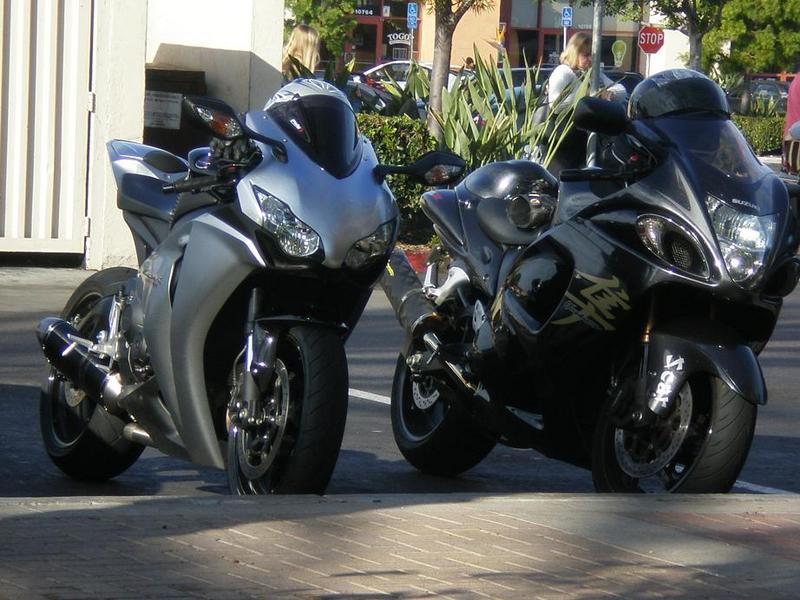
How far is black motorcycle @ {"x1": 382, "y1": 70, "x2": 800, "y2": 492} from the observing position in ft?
16.4

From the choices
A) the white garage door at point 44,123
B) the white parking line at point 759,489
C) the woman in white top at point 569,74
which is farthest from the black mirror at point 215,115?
the woman in white top at point 569,74

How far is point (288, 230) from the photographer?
488cm

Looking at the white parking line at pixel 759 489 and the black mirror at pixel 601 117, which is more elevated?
the black mirror at pixel 601 117

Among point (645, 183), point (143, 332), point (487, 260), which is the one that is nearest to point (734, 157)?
point (645, 183)

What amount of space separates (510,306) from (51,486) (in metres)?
1.87

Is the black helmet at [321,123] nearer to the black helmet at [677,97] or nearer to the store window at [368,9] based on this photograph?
the black helmet at [677,97]

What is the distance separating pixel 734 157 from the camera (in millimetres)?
5305

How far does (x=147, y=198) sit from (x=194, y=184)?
58 cm

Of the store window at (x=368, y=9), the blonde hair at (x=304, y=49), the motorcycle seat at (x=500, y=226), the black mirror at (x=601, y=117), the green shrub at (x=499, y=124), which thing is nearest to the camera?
the black mirror at (x=601, y=117)

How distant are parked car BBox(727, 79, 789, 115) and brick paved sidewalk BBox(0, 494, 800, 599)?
108 ft

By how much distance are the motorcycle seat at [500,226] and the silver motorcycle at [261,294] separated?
0.69m

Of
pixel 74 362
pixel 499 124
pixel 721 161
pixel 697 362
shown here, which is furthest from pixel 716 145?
pixel 499 124

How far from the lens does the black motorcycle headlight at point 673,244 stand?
16.4 feet

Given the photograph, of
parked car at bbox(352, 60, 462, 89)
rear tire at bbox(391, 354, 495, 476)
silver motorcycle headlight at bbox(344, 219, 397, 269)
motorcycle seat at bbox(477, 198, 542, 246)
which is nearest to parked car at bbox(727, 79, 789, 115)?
parked car at bbox(352, 60, 462, 89)
